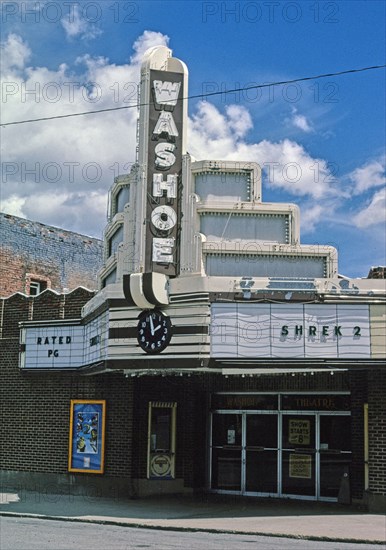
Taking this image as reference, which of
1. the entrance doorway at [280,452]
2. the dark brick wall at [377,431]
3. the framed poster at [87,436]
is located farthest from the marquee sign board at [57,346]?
the dark brick wall at [377,431]

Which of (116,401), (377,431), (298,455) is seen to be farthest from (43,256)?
(377,431)

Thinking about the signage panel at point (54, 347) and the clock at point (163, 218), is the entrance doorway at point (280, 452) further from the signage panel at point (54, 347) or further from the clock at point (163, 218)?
the clock at point (163, 218)

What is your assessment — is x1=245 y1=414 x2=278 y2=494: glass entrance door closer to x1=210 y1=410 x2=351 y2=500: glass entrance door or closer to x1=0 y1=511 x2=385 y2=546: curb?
x1=210 y1=410 x2=351 y2=500: glass entrance door

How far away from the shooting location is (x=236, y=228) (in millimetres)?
19453

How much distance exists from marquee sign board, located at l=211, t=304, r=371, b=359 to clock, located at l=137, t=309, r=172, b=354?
1.04m

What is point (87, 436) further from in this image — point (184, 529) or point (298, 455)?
point (184, 529)

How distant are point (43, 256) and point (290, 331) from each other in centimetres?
1939

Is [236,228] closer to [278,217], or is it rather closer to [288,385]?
[278,217]

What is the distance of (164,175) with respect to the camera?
1909 centimetres

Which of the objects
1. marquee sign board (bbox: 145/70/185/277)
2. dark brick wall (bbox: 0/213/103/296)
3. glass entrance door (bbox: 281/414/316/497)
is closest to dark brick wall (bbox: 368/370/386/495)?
glass entrance door (bbox: 281/414/316/497)

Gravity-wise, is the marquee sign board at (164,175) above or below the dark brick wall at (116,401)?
above

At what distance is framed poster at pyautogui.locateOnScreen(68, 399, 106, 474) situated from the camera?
21891 millimetres

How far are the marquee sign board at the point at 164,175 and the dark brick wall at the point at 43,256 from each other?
14771mm

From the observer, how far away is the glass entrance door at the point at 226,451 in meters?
22.0
